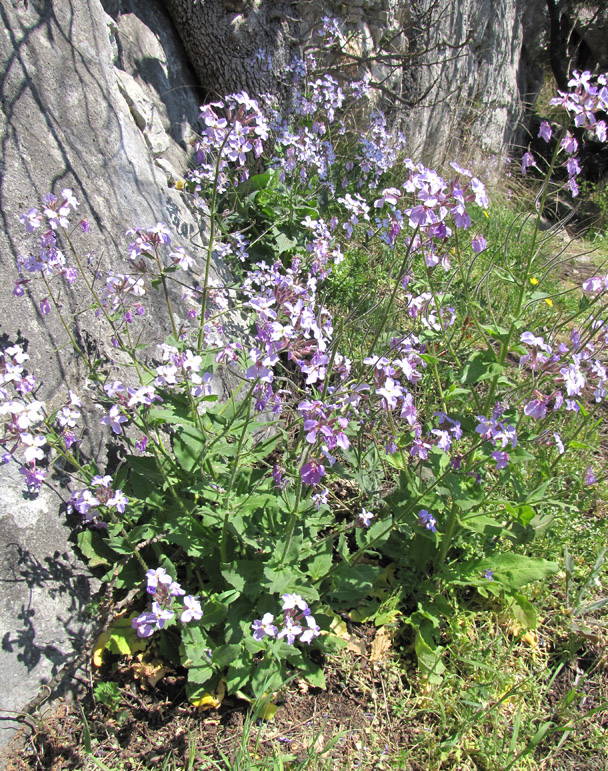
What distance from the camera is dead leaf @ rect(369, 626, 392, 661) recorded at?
93.3 inches

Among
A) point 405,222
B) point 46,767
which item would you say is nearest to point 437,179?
point 46,767

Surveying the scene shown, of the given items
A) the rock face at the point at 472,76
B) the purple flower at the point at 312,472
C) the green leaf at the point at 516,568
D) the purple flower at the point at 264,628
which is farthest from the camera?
the rock face at the point at 472,76

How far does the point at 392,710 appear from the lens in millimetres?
2213

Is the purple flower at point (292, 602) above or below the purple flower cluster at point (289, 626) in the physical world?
above

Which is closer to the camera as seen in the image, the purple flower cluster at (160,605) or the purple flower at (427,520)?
the purple flower cluster at (160,605)

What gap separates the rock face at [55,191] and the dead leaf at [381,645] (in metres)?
1.22

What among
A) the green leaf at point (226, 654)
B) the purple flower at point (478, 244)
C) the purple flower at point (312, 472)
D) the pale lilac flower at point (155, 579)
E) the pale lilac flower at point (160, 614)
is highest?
the purple flower at point (478, 244)

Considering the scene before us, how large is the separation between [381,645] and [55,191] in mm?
2484

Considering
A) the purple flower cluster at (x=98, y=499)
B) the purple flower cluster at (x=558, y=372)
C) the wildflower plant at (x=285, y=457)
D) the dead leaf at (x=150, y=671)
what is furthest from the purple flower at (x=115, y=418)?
the purple flower cluster at (x=558, y=372)

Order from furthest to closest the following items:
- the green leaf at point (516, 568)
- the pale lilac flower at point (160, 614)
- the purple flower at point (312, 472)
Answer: the green leaf at point (516, 568) → the pale lilac flower at point (160, 614) → the purple flower at point (312, 472)

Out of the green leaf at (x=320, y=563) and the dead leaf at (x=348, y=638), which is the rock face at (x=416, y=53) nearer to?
the green leaf at (x=320, y=563)

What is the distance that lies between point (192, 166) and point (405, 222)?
201cm

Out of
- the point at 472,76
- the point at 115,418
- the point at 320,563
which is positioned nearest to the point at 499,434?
the point at 320,563

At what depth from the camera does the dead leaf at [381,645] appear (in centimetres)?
237
